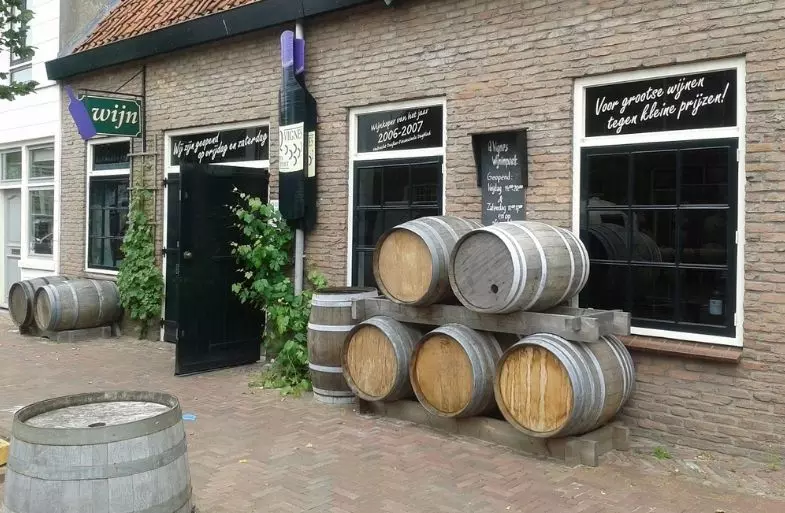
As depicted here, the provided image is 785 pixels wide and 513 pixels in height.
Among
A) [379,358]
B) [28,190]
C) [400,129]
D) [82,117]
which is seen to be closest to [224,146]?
[82,117]

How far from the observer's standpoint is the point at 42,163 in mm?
12375

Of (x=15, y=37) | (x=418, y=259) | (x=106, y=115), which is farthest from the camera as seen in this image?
(x=106, y=115)

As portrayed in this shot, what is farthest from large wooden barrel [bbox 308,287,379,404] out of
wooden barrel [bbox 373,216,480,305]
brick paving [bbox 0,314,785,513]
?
wooden barrel [bbox 373,216,480,305]

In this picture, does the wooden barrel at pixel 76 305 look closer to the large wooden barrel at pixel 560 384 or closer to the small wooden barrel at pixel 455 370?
the small wooden barrel at pixel 455 370

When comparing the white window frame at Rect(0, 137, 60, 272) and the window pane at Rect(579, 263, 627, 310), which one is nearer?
the window pane at Rect(579, 263, 627, 310)

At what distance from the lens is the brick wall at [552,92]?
5.18m

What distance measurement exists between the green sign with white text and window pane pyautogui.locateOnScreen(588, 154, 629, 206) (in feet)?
21.4

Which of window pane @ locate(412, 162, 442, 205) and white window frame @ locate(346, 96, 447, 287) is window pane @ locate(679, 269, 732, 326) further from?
window pane @ locate(412, 162, 442, 205)

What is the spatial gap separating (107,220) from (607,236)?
785cm

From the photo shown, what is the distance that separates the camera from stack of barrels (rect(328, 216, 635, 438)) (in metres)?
5.01

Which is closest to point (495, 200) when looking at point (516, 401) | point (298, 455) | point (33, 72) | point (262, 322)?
point (516, 401)

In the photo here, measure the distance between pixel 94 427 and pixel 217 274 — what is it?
5007 millimetres

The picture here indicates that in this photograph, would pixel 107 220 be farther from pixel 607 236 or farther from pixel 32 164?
pixel 607 236

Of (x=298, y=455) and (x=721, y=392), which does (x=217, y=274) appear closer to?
(x=298, y=455)
